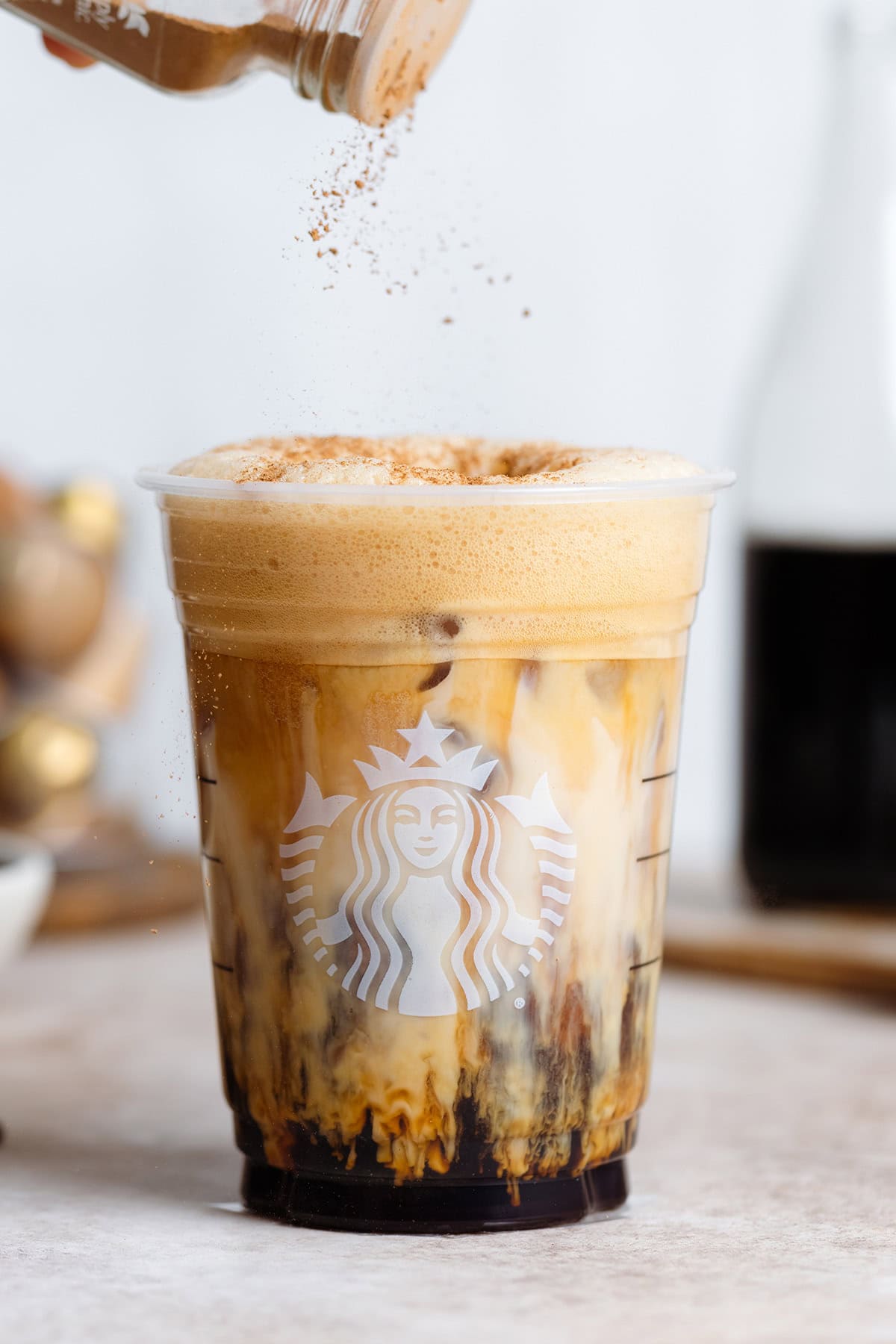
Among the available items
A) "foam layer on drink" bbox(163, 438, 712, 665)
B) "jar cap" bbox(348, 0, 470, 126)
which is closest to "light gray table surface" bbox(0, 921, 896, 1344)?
"foam layer on drink" bbox(163, 438, 712, 665)

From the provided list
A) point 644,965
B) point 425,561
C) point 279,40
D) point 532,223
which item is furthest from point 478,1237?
point 532,223

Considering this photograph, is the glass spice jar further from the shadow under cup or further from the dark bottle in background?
the dark bottle in background

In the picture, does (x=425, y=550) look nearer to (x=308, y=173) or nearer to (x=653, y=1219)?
(x=308, y=173)

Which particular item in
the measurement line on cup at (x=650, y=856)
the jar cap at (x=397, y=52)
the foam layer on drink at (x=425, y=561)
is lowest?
the measurement line on cup at (x=650, y=856)

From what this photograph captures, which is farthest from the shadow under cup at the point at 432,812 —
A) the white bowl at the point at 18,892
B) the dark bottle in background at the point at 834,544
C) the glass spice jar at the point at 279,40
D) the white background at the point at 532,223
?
the white background at the point at 532,223

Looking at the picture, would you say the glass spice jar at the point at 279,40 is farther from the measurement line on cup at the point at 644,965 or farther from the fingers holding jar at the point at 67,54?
the measurement line on cup at the point at 644,965

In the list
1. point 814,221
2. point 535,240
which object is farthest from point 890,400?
point 535,240

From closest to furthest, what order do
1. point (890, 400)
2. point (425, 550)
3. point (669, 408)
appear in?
point (425, 550) < point (890, 400) < point (669, 408)
